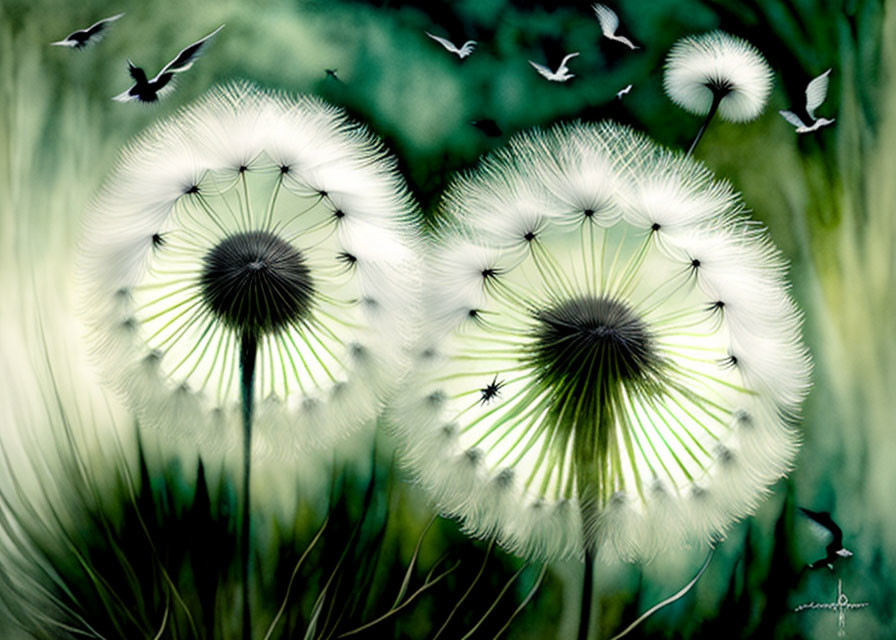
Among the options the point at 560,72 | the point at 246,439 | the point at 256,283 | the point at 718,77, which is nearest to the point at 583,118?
the point at 560,72

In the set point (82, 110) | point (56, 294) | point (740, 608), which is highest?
point (82, 110)

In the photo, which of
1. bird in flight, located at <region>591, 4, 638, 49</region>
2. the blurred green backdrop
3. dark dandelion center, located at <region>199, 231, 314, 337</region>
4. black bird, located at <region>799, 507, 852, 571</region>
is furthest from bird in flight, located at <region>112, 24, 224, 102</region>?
black bird, located at <region>799, 507, 852, 571</region>

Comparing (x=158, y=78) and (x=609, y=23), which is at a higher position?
(x=609, y=23)

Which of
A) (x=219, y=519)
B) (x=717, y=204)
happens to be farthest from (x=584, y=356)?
(x=219, y=519)

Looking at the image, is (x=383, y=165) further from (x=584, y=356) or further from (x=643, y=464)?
(x=643, y=464)

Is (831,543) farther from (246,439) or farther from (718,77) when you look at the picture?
(246,439)

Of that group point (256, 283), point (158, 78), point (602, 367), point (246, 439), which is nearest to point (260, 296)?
point (256, 283)

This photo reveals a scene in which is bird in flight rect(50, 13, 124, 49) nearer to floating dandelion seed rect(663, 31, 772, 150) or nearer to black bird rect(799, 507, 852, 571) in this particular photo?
floating dandelion seed rect(663, 31, 772, 150)

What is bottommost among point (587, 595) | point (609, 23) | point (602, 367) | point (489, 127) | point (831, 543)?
point (587, 595)
